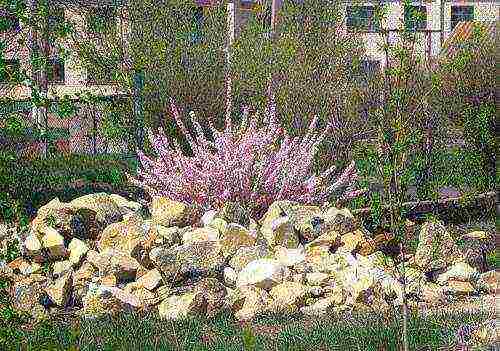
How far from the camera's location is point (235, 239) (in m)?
6.95

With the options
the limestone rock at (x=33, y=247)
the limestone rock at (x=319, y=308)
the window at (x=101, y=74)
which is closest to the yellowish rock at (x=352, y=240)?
the limestone rock at (x=319, y=308)

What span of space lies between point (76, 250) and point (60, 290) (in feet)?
2.27

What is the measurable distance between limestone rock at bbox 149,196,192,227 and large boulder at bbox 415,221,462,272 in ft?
5.95

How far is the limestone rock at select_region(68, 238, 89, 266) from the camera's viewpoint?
708 cm

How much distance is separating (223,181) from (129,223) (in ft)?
5.29

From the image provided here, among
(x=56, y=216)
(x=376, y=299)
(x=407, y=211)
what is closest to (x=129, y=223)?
(x=56, y=216)

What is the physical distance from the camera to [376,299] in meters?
6.10

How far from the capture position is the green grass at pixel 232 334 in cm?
470

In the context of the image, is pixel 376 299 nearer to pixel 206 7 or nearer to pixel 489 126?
pixel 489 126

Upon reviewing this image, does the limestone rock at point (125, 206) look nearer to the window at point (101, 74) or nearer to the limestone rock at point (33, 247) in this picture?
the limestone rock at point (33, 247)

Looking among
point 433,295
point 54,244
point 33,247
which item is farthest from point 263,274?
point 33,247

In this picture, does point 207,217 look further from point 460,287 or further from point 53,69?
point 460,287

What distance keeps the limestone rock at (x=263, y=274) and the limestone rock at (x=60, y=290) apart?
3.82ft

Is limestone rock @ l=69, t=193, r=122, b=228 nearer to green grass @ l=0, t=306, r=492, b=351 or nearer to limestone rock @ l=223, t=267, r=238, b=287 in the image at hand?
limestone rock @ l=223, t=267, r=238, b=287
